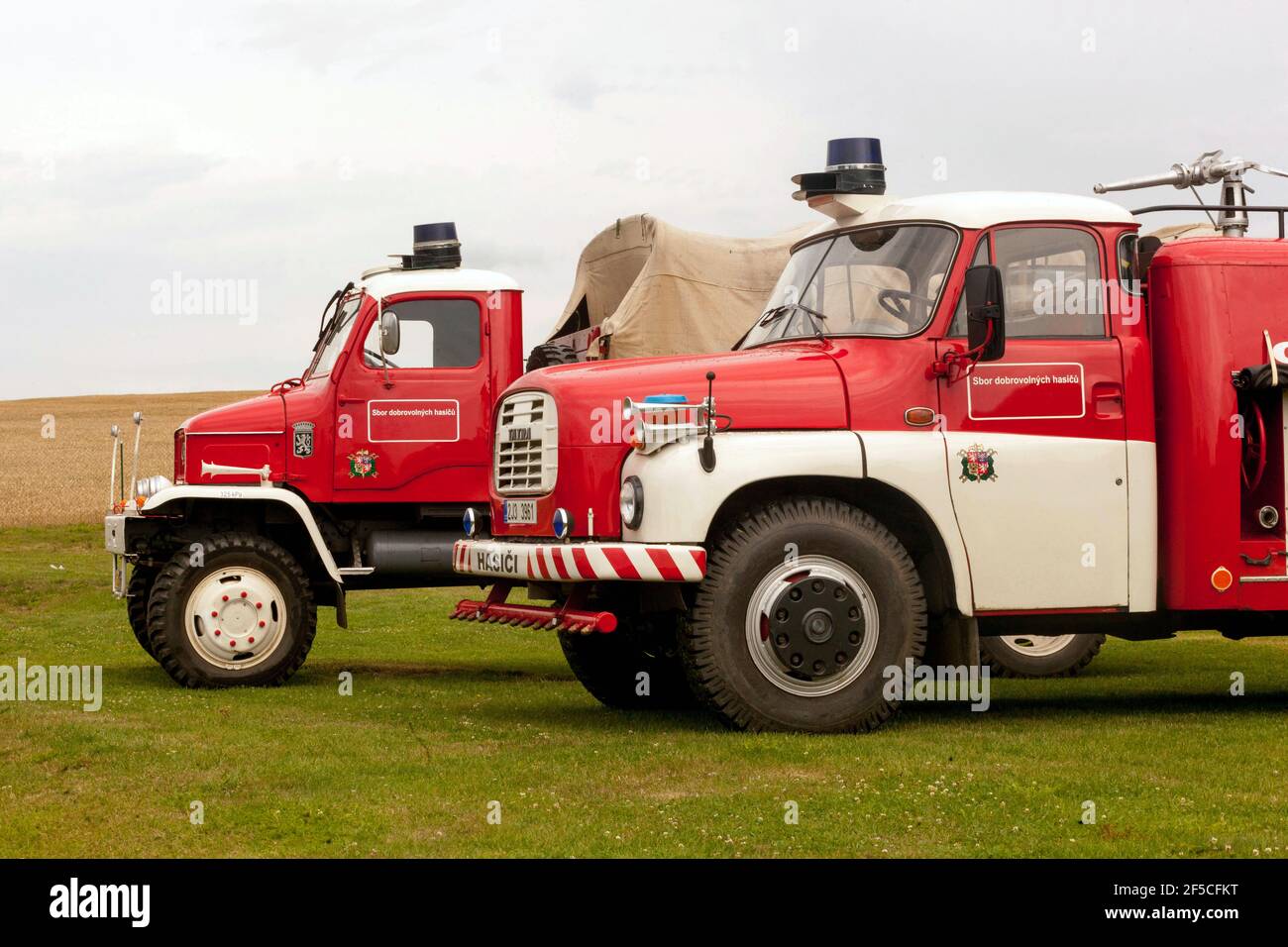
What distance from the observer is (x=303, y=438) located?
13398 millimetres

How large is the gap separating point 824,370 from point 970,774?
2.45 meters

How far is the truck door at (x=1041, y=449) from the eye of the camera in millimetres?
9422

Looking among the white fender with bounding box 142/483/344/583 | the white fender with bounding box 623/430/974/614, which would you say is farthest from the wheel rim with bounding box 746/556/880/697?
the white fender with bounding box 142/483/344/583

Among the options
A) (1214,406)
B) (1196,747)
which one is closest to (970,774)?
(1196,747)

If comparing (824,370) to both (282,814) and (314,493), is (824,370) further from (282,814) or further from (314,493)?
(314,493)

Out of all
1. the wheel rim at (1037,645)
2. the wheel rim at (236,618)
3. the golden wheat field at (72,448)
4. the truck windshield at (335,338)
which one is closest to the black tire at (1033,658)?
the wheel rim at (1037,645)

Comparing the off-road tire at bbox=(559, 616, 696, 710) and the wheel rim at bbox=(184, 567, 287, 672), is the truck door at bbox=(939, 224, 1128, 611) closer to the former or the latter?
the off-road tire at bbox=(559, 616, 696, 710)

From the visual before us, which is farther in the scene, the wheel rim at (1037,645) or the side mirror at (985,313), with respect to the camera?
the wheel rim at (1037,645)

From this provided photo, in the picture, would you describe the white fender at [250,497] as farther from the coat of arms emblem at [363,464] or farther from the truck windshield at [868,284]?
the truck windshield at [868,284]

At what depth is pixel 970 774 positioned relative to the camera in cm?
796

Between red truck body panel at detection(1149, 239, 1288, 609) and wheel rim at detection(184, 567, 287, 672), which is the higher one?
red truck body panel at detection(1149, 239, 1288, 609)

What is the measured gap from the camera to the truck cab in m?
12.6

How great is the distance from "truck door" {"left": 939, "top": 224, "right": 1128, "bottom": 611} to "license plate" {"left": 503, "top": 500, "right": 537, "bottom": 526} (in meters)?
2.26

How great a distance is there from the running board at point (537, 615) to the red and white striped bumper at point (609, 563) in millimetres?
182
